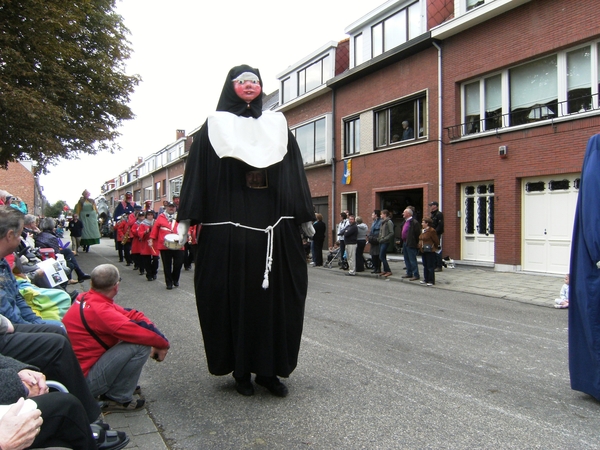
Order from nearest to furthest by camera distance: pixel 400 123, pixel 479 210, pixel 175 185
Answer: pixel 479 210
pixel 400 123
pixel 175 185

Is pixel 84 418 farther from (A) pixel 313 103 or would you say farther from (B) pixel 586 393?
(A) pixel 313 103

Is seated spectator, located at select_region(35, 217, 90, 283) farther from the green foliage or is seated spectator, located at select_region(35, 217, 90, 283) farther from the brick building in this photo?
the green foliage

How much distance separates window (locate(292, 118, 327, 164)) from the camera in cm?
2200

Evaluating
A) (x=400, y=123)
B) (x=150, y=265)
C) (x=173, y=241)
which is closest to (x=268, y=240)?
(x=173, y=241)

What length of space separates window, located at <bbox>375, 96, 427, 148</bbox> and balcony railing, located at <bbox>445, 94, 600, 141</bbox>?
1.55 metres

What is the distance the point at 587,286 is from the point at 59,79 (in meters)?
15.8

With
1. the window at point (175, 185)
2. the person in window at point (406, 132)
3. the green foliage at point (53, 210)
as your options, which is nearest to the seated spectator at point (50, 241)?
the person in window at point (406, 132)

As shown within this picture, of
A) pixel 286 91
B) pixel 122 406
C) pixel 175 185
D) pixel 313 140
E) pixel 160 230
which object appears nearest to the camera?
pixel 122 406

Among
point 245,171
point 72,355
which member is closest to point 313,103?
point 245,171

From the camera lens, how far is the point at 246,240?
11.6ft

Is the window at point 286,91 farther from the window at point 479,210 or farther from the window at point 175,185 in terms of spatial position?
the window at point 175,185

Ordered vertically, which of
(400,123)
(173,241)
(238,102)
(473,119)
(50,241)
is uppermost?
(400,123)

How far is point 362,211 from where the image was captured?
19.3 metres

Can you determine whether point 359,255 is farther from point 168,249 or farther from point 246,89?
point 246,89
